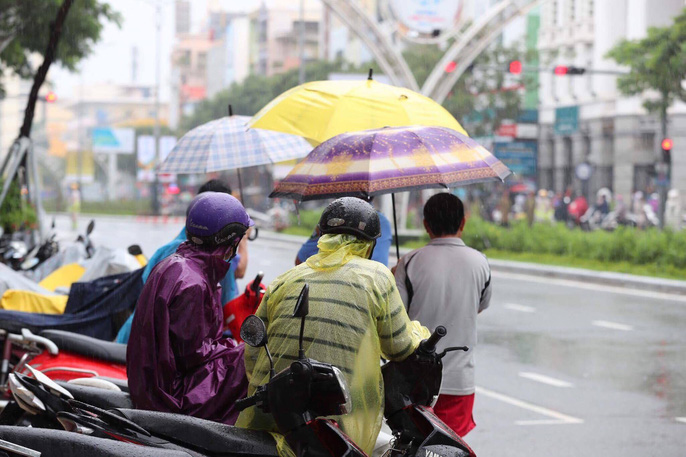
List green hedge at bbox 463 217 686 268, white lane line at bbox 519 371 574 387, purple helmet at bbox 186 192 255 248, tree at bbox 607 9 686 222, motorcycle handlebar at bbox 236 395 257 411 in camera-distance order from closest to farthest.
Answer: motorcycle handlebar at bbox 236 395 257 411, purple helmet at bbox 186 192 255 248, white lane line at bbox 519 371 574 387, green hedge at bbox 463 217 686 268, tree at bbox 607 9 686 222

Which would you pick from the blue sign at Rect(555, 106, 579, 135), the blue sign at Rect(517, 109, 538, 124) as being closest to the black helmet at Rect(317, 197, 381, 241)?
the blue sign at Rect(555, 106, 579, 135)

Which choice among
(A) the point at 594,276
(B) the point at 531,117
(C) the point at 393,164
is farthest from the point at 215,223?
(B) the point at 531,117

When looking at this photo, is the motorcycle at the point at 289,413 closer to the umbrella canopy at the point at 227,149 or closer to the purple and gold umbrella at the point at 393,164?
the purple and gold umbrella at the point at 393,164

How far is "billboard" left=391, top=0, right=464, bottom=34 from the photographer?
2648 cm

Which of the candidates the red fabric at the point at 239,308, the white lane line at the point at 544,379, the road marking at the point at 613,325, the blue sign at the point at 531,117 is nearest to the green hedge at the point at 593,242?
the road marking at the point at 613,325

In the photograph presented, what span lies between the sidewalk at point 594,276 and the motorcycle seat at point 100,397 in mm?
14640

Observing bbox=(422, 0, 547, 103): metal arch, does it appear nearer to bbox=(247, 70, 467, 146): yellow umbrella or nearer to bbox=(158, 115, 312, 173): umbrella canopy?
bbox=(158, 115, 312, 173): umbrella canopy

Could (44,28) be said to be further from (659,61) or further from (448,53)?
(659,61)

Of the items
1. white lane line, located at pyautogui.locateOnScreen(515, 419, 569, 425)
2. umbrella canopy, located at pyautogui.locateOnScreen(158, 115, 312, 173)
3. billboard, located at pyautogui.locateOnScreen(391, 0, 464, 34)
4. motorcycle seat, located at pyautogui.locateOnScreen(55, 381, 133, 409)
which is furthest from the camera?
billboard, located at pyautogui.locateOnScreen(391, 0, 464, 34)

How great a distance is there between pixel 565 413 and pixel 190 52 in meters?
123

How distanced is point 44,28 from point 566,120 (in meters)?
29.6

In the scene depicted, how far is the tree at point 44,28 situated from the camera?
657 inches

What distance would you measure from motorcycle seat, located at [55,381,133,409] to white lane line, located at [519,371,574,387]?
226 inches

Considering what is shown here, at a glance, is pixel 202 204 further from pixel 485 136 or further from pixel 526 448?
pixel 485 136
